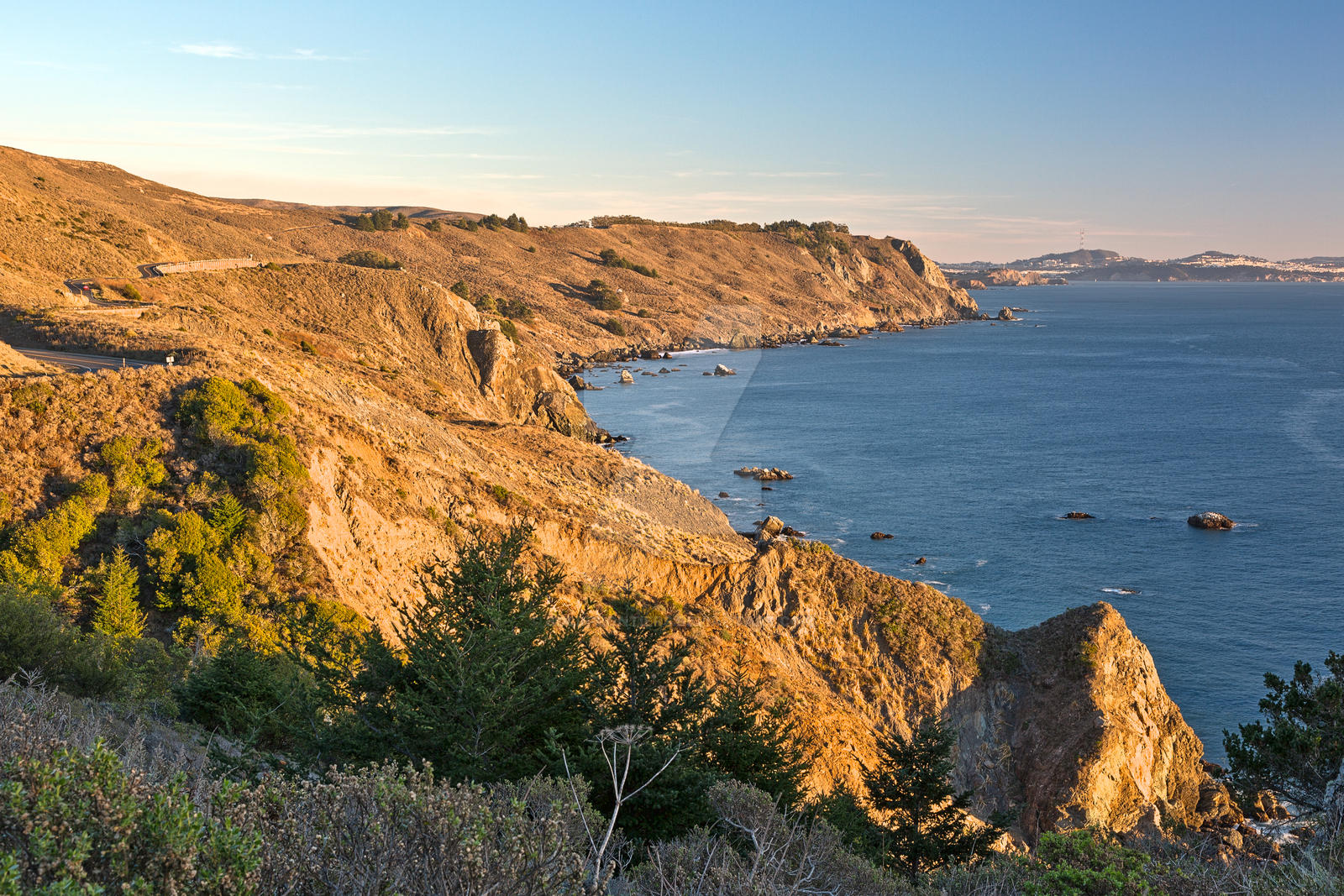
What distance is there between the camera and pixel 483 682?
13.6m

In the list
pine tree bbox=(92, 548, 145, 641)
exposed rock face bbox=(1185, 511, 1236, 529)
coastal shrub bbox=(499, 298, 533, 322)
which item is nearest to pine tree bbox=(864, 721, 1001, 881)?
pine tree bbox=(92, 548, 145, 641)

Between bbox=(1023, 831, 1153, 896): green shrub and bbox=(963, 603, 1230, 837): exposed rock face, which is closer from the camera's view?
bbox=(1023, 831, 1153, 896): green shrub

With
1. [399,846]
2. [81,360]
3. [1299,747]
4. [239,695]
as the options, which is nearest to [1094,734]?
[1299,747]

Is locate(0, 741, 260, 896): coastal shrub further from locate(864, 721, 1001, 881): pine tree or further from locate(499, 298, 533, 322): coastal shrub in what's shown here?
locate(499, 298, 533, 322): coastal shrub

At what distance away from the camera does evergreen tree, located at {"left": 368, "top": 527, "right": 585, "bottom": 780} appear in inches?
523

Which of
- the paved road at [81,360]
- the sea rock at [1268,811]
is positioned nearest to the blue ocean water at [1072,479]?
the sea rock at [1268,811]

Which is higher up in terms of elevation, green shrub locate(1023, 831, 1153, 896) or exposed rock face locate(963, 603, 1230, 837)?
green shrub locate(1023, 831, 1153, 896)

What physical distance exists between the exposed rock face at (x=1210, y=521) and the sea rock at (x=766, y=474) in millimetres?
29010

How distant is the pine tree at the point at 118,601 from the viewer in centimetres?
2162

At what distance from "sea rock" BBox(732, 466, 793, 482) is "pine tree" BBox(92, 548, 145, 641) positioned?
54203 millimetres

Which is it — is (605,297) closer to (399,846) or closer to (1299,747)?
(1299,747)

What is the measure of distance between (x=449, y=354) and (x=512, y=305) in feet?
220

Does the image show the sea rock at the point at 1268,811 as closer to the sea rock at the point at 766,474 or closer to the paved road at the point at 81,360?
the paved road at the point at 81,360

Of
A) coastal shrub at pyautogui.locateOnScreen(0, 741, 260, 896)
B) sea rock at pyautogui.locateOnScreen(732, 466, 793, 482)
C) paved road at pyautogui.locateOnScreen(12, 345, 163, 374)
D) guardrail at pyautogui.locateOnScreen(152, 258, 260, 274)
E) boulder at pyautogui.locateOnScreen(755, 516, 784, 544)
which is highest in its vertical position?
guardrail at pyautogui.locateOnScreen(152, 258, 260, 274)
